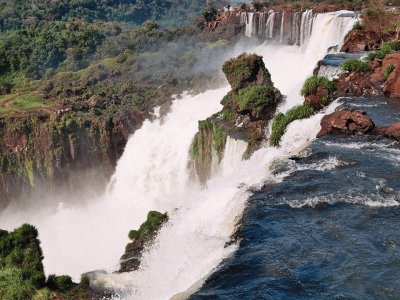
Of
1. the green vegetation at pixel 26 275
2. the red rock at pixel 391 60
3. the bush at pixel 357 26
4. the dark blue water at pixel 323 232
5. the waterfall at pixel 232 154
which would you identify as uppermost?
the bush at pixel 357 26

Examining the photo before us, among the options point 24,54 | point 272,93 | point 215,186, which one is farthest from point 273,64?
point 24,54

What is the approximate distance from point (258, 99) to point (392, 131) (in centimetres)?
867

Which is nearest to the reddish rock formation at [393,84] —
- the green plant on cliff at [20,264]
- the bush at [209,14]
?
the green plant on cliff at [20,264]

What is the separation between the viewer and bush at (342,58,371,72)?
26.9m

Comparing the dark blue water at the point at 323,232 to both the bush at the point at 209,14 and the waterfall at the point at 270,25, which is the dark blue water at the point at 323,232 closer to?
the waterfall at the point at 270,25

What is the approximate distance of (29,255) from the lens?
14344mm

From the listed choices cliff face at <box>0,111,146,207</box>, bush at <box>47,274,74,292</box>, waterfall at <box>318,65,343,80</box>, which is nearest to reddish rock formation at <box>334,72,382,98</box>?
waterfall at <box>318,65,343,80</box>

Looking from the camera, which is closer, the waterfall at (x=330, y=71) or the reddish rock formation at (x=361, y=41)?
the waterfall at (x=330, y=71)

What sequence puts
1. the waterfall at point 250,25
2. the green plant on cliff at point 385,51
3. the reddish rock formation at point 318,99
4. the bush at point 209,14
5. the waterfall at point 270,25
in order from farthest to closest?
the bush at point 209,14, the waterfall at point 250,25, the waterfall at point 270,25, the green plant on cliff at point 385,51, the reddish rock formation at point 318,99

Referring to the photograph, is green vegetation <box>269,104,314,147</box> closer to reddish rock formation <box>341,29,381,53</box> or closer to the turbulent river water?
the turbulent river water

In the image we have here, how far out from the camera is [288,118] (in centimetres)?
2366

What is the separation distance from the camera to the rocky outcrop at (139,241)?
A: 16.2 meters

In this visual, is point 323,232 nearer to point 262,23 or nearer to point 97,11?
point 262,23

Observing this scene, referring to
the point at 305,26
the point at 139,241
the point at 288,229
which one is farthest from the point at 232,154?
the point at 305,26
